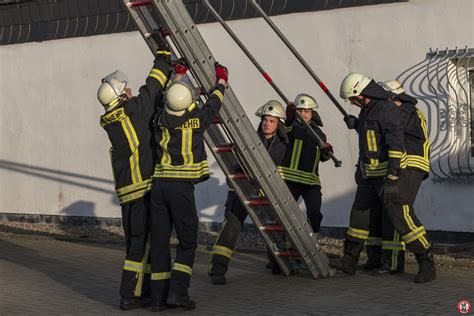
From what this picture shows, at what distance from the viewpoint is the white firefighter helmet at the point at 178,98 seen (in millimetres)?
8805

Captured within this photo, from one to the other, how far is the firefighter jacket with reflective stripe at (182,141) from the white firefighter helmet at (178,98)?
0.05 metres

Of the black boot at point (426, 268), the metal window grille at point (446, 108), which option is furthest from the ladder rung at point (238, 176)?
the metal window grille at point (446, 108)

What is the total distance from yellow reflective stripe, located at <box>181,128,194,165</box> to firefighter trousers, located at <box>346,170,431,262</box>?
207 cm

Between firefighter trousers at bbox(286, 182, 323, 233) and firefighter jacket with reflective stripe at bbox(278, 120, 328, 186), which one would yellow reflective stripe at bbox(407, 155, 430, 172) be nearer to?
firefighter jacket with reflective stripe at bbox(278, 120, 328, 186)

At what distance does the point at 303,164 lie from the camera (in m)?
11.0

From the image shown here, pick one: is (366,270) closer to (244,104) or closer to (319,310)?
(319,310)

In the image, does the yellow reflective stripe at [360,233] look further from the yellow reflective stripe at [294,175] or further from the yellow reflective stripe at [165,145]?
the yellow reflective stripe at [165,145]

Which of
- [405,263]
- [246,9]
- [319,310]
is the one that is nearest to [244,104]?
[246,9]

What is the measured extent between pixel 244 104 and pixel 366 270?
4.15m

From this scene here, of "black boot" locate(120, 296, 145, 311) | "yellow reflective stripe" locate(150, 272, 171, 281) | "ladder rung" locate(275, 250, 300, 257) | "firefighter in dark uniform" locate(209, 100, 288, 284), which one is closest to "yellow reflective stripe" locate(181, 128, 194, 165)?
"yellow reflective stripe" locate(150, 272, 171, 281)

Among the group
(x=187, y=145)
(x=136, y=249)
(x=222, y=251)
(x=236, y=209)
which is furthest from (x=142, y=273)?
(x=236, y=209)

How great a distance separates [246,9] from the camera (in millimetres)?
14117

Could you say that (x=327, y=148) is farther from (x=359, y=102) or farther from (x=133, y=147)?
(x=133, y=147)

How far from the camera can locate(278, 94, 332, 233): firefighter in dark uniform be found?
1099 cm
